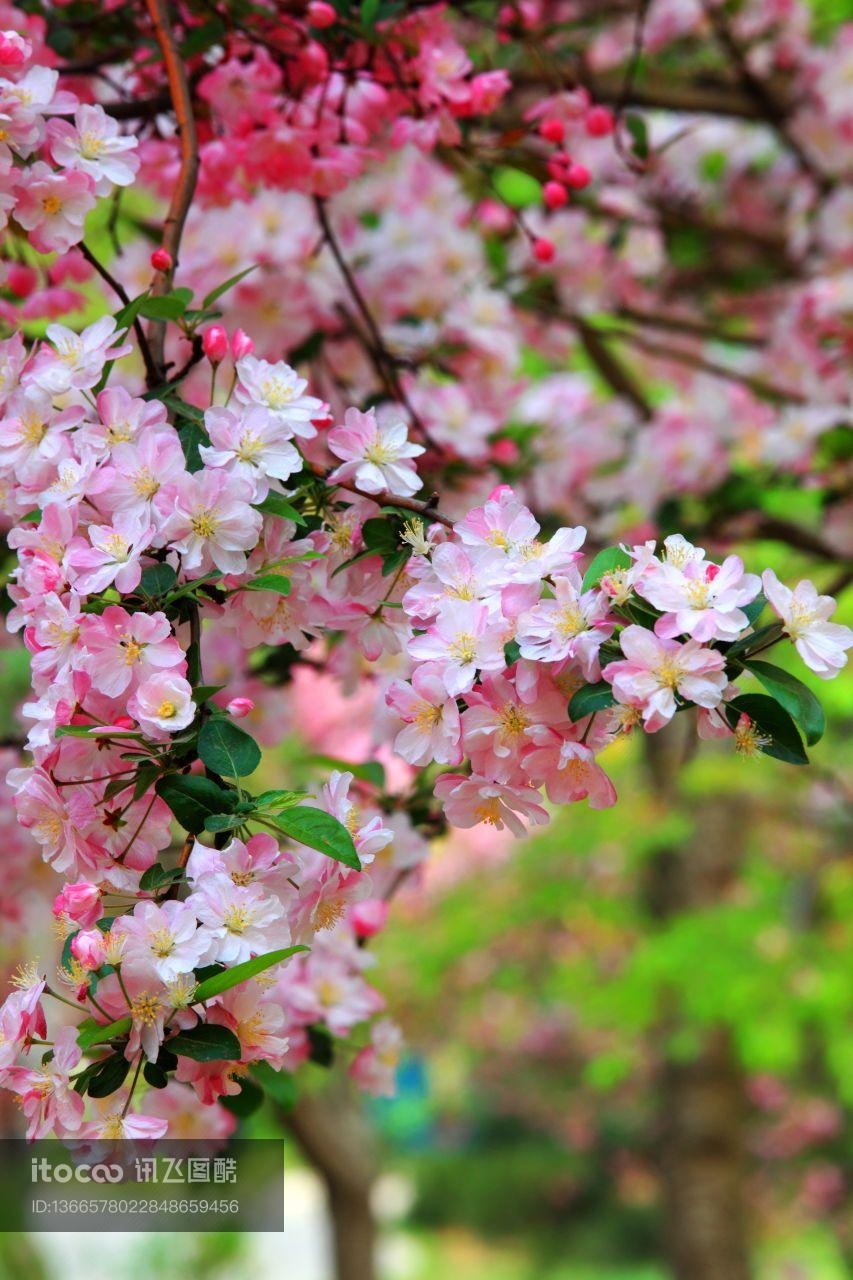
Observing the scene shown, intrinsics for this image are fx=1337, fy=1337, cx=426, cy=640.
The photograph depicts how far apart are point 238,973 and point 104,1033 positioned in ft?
0.29

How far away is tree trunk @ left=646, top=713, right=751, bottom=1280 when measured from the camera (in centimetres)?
409

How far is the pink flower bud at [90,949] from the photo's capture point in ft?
2.36

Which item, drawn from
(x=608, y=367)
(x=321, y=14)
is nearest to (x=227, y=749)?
(x=321, y=14)

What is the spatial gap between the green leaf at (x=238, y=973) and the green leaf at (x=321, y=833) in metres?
0.06

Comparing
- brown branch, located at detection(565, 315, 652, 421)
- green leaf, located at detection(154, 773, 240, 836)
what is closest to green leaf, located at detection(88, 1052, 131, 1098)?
green leaf, located at detection(154, 773, 240, 836)

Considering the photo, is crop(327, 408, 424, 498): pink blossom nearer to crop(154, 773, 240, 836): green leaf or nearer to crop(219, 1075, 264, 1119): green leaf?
crop(154, 773, 240, 836): green leaf

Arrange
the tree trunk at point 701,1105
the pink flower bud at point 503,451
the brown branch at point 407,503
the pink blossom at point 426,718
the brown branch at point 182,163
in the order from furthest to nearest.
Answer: the tree trunk at point 701,1105 < the pink flower bud at point 503,451 < the brown branch at point 182,163 < the brown branch at point 407,503 < the pink blossom at point 426,718

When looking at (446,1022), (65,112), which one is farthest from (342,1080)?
(65,112)

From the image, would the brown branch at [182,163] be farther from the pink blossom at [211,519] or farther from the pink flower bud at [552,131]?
Result: the pink flower bud at [552,131]

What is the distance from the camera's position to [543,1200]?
26.5 feet

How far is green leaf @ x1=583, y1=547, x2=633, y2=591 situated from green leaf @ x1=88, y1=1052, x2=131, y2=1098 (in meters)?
0.38

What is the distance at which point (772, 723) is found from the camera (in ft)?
2.55

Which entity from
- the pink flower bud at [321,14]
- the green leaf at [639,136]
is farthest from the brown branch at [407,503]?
the green leaf at [639,136]

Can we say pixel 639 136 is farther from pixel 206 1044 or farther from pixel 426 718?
pixel 206 1044
